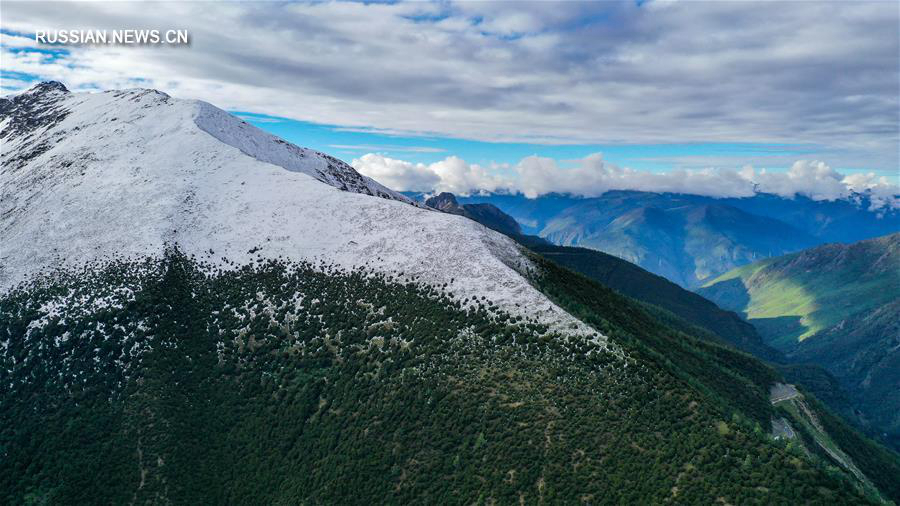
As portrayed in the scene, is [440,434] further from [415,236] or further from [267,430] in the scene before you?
[415,236]

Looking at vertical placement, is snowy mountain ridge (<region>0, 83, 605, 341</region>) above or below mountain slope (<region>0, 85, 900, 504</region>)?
above

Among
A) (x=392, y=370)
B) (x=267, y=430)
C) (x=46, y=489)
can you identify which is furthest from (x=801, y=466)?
(x=46, y=489)

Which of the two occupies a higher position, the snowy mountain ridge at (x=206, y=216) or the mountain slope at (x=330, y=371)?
A: the snowy mountain ridge at (x=206, y=216)

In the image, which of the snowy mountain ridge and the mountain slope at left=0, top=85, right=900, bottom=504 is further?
the snowy mountain ridge

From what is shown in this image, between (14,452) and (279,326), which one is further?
(279,326)

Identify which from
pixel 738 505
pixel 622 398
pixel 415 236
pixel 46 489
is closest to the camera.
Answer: pixel 738 505

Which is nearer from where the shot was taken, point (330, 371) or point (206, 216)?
point (330, 371)

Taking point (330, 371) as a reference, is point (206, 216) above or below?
above

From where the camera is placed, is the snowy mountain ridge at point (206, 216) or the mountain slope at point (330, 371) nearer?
the mountain slope at point (330, 371)
